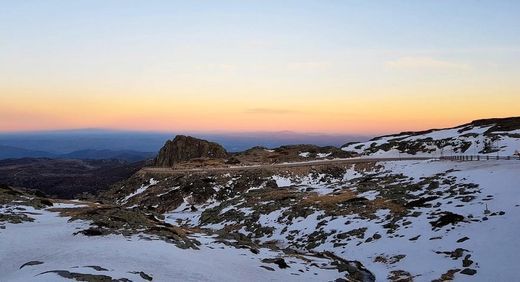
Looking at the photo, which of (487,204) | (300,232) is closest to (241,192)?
(300,232)

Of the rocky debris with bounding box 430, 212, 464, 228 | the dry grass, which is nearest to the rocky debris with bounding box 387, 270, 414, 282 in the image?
the rocky debris with bounding box 430, 212, 464, 228

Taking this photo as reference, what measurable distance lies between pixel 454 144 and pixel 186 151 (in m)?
70.1

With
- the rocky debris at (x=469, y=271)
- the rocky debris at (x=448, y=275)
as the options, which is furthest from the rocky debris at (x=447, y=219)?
the rocky debris at (x=469, y=271)

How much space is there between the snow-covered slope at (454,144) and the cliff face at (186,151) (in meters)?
37.5

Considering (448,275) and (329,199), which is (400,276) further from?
(329,199)

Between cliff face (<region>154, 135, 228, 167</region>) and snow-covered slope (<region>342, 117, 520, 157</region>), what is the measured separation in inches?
1476

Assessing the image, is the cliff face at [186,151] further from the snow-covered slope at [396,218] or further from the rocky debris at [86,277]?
the rocky debris at [86,277]

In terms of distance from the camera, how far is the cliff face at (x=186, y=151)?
11550cm

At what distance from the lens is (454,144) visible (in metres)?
86.8

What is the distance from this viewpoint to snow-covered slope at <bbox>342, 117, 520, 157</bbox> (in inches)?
2975

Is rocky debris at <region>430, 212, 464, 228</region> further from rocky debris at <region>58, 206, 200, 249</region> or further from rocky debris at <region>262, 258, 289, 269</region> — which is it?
rocky debris at <region>58, 206, 200, 249</region>

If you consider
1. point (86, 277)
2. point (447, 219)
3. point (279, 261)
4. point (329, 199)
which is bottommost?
point (329, 199)

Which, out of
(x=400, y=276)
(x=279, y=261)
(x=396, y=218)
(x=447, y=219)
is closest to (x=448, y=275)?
(x=400, y=276)

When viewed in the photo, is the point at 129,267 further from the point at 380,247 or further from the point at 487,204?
the point at 487,204
